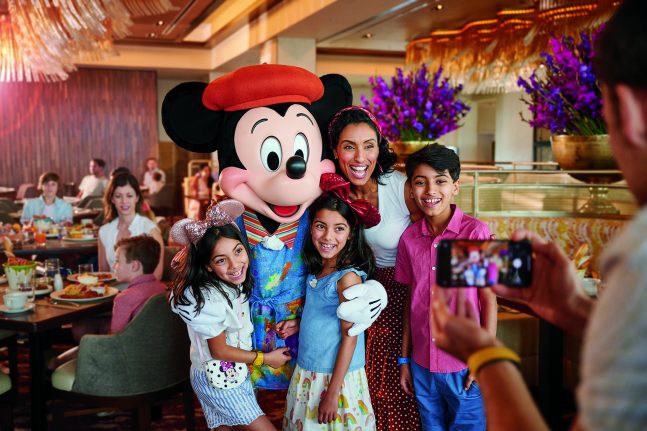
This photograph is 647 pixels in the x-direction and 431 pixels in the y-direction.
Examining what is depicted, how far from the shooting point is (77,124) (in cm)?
1200

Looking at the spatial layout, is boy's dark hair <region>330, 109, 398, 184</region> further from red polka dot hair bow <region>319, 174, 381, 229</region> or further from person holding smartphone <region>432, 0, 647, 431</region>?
person holding smartphone <region>432, 0, 647, 431</region>

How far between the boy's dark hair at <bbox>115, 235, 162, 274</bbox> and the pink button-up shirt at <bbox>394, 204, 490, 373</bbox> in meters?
1.64

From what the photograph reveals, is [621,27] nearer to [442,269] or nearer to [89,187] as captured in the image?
[442,269]

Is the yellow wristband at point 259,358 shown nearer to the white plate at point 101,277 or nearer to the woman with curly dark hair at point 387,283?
the woman with curly dark hair at point 387,283

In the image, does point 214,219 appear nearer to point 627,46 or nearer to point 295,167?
point 295,167

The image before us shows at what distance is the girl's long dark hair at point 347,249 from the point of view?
2.32 m

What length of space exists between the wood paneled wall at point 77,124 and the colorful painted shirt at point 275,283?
1045 cm

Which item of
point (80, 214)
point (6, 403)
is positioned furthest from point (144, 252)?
point (80, 214)

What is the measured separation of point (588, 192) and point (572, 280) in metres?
3.49

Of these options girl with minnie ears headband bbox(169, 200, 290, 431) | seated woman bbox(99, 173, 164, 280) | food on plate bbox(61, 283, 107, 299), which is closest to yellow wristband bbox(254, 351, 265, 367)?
girl with minnie ears headband bbox(169, 200, 290, 431)

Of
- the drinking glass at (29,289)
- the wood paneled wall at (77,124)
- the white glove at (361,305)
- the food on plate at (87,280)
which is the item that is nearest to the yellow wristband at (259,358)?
the white glove at (361,305)

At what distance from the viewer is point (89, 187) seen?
370 inches

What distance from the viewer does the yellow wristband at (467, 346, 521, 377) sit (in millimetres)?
1088

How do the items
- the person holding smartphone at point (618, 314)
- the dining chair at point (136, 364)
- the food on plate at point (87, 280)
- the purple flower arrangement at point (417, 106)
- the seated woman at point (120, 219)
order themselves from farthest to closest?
the seated woman at point (120, 219) < the purple flower arrangement at point (417, 106) < the food on plate at point (87, 280) < the dining chair at point (136, 364) < the person holding smartphone at point (618, 314)
